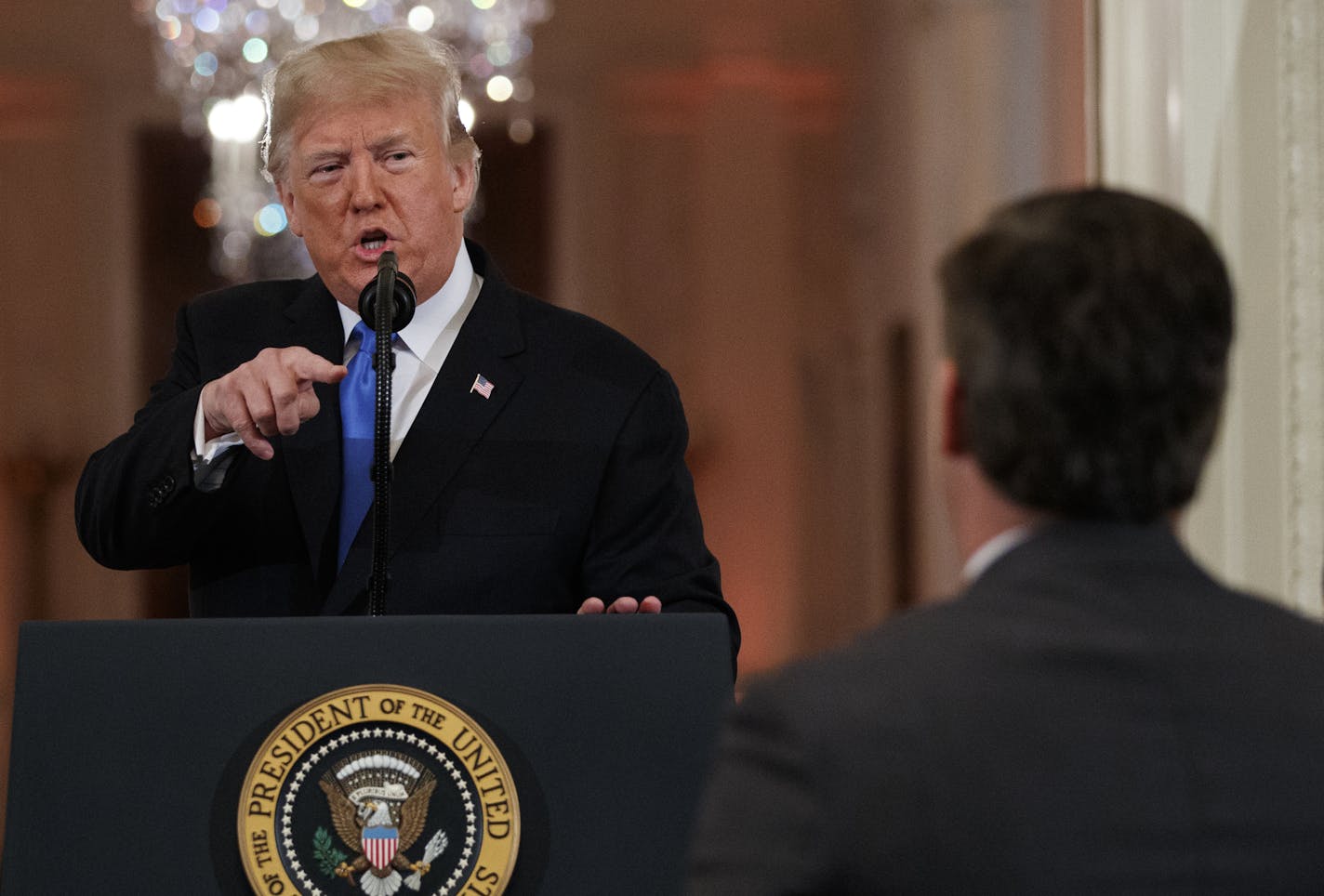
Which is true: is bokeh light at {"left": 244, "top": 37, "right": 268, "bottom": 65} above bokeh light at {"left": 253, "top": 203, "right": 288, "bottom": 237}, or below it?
above

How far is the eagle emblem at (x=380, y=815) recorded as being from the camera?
114 centimetres

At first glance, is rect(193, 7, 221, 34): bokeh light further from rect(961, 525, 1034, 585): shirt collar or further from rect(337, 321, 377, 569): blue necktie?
rect(961, 525, 1034, 585): shirt collar

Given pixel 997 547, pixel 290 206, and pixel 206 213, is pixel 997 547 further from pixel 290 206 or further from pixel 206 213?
pixel 206 213

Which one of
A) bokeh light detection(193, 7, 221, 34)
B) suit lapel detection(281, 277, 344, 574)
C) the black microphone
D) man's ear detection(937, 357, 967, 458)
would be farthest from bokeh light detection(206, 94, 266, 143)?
man's ear detection(937, 357, 967, 458)

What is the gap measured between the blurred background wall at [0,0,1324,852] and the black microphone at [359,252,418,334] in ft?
12.5

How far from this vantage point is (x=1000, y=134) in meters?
4.88

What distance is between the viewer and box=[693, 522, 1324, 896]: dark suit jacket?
2.51 ft

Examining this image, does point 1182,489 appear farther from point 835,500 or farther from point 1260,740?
point 835,500

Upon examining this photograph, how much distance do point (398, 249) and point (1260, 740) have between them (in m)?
1.15

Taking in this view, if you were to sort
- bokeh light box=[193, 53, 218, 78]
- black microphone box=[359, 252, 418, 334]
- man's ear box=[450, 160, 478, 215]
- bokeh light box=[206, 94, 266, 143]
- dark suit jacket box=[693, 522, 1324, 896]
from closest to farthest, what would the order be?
dark suit jacket box=[693, 522, 1324, 896], black microphone box=[359, 252, 418, 334], man's ear box=[450, 160, 478, 215], bokeh light box=[193, 53, 218, 78], bokeh light box=[206, 94, 266, 143]

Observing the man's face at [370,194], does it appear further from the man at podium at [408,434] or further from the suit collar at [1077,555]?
the suit collar at [1077,555]

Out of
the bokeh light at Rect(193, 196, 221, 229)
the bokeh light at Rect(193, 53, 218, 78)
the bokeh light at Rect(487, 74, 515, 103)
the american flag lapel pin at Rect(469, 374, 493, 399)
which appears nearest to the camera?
the american flag lapel pin at Rect(469, 374, 493, 399)

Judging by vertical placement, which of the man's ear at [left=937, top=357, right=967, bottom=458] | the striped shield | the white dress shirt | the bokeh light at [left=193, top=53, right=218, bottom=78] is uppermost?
the bokeh light at [left=193, top=53, right=218, bottom=78]

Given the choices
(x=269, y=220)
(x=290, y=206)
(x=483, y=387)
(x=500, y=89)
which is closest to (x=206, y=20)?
(x=269, y=220)
